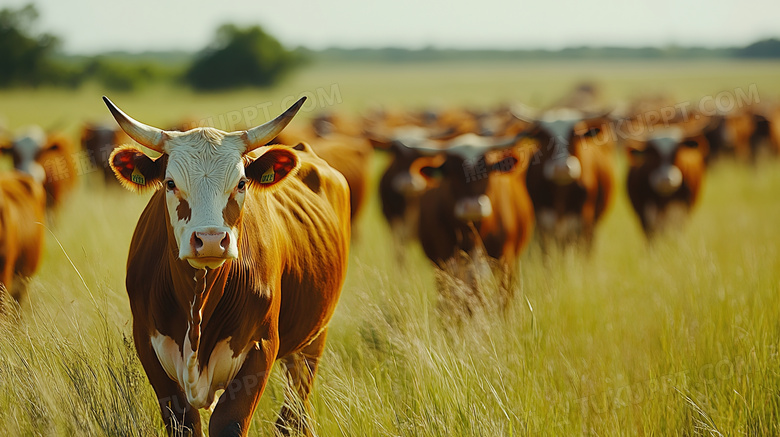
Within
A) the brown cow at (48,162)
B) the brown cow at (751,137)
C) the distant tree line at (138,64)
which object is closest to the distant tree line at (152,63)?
the distant tree line at (138,64)

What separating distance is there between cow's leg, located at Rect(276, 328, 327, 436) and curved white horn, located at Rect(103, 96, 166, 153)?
1385 mm

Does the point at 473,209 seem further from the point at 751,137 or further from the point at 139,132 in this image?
the point at 751,137

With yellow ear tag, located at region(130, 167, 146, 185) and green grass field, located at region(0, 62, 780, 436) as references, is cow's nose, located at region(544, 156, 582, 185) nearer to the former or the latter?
green grass field, located at region(0, 62, 780, 436)

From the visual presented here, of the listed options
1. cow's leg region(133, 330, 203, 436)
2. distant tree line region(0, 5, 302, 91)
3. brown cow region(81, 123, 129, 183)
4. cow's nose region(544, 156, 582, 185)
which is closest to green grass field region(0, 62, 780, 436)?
cow's leg region(133, 330, 203, 436)

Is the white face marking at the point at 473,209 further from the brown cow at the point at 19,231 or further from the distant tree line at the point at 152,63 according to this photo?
the distant tree line at the point at 152,63

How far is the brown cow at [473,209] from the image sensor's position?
6.36m

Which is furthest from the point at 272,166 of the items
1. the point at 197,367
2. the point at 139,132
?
the point at 197,367

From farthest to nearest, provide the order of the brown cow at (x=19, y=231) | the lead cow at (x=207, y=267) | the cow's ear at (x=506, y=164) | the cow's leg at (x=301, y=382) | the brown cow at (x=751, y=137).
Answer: the brown cow at (x=751, y=137) < the cow's ear at (x=506, y=164) < the brown cow at (x=19, y=231) < the cow's leg at (x=301, y=382) < the lead cow at (x=207, y=267)

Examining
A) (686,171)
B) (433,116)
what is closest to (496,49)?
(433,116)

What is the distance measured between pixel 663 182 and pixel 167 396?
7564 mm

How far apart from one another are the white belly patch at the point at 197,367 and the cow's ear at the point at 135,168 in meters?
0.69

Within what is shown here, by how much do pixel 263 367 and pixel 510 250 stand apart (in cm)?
380

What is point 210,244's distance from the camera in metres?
2.81

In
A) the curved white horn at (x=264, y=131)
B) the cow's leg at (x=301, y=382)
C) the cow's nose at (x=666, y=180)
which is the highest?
the curved white horn at (x=264, y=131)
